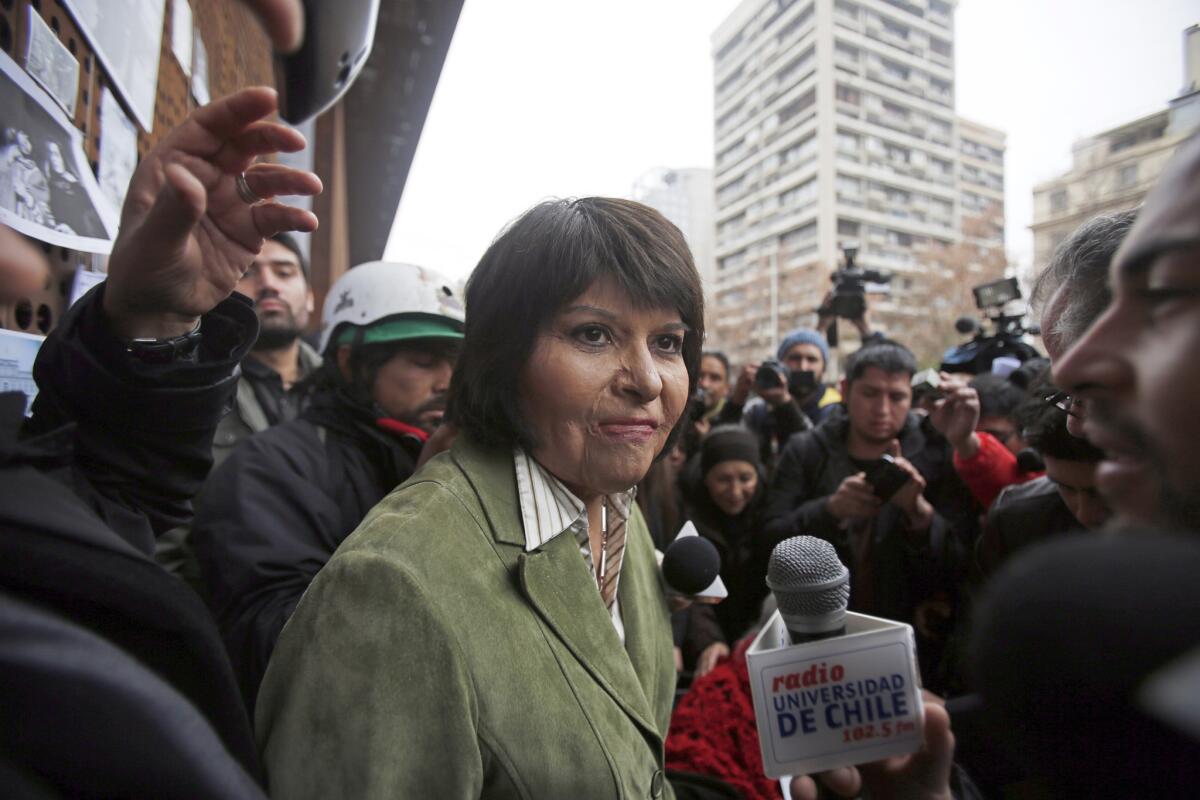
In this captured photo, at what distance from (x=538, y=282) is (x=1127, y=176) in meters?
0.90

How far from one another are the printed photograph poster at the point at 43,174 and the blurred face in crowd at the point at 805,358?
424cm

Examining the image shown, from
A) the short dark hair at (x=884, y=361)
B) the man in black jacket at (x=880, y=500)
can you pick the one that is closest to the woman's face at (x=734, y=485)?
the man in black jacket at (x=880, y=500)

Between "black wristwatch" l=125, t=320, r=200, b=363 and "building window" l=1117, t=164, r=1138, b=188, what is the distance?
1237 millimetres

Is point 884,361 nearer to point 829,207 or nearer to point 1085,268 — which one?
point 1085,268

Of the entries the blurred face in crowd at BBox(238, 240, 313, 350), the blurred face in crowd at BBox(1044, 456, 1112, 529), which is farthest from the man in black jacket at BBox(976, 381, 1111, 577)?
the blurred face in crowd at BBox(238, 240, 313, 350)

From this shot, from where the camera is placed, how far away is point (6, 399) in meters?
0.57

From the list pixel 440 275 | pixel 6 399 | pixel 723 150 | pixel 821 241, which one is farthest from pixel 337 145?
pixel 723 150

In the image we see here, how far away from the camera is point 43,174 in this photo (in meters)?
0.98

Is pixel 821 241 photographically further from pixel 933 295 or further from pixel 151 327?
pixel 151 327

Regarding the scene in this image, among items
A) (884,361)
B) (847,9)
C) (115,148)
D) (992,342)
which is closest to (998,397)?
(884,361)

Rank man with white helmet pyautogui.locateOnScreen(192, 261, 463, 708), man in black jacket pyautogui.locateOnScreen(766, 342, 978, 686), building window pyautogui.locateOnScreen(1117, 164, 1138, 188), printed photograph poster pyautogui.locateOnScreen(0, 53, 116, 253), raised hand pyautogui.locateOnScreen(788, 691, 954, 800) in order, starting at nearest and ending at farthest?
building window pyautogui.locateOnScreen(1117, 164, 1138, 188) < printed photograph poster pyautogui.locateOnScreen(0, 53, 116, 253) < raised hand pyautogui.locateOnScreen(788, 691, 954, 800) < man with white helmet pyautogui.locateOnScreen(192, 261, 463, 708) < man in black jacket pyautogui.locateOnScreen(766, 342, 978, 686)

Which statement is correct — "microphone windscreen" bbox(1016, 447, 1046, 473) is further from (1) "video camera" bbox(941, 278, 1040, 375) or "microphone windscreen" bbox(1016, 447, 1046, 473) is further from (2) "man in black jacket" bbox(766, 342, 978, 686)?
(1) "video camera" bbox(941, 278, 1040, 375)

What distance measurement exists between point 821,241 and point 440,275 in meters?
44.3

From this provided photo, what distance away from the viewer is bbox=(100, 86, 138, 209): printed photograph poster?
1.25m
